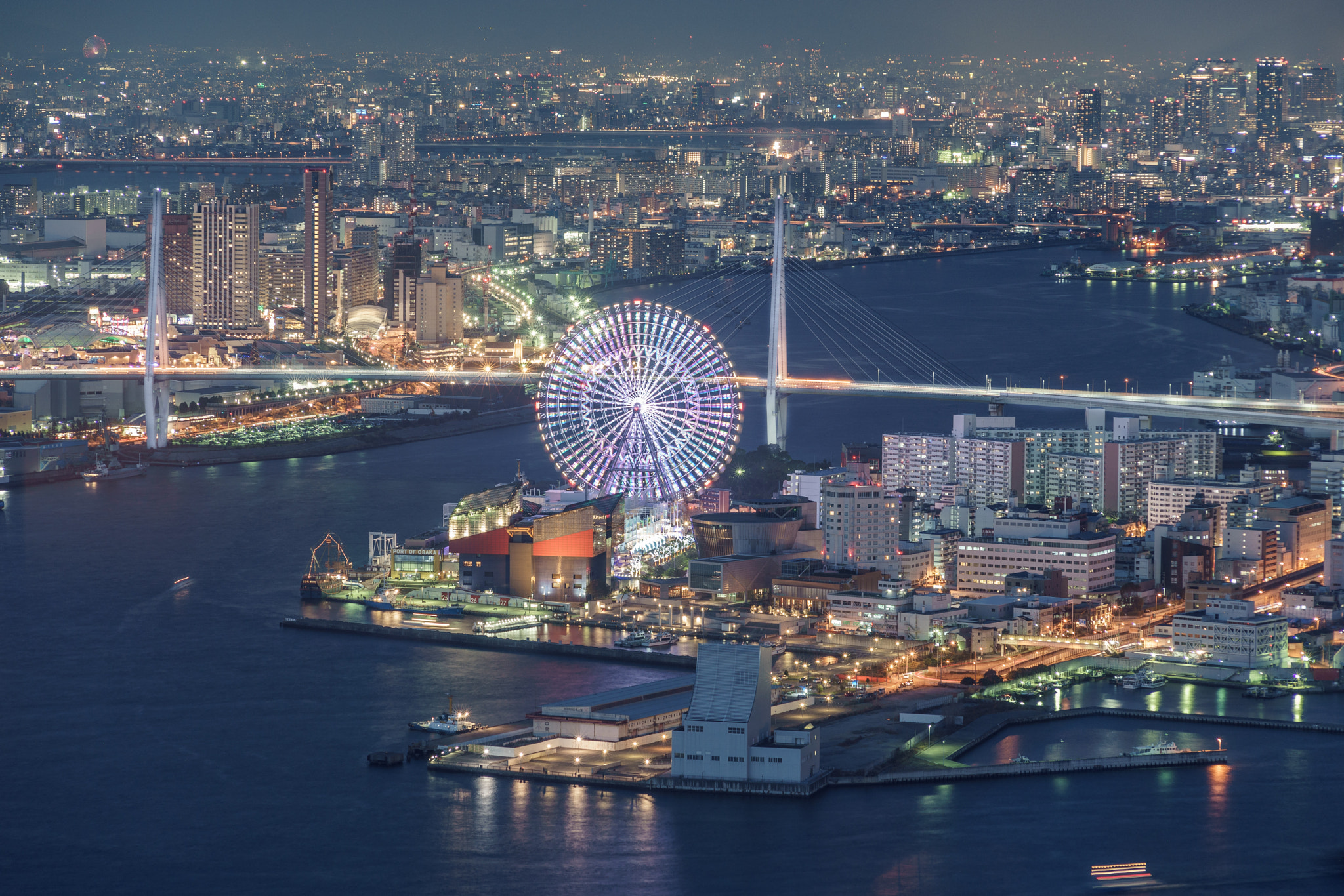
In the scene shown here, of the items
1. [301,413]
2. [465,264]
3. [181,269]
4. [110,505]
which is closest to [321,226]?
[181,269]

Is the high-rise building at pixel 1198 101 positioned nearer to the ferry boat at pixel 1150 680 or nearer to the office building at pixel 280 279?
the office building at pixel 280 279

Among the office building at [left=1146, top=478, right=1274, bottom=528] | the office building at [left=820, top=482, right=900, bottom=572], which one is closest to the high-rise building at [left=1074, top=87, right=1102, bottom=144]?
the office building at [left=1146, top=478, right=1274, bottom=528]

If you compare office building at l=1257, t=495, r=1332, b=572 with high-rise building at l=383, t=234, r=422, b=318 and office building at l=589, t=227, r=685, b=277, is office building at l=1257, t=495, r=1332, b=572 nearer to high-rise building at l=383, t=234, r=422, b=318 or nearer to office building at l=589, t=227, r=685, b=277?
high-rise building at l=383, t=234, r=422, b=318

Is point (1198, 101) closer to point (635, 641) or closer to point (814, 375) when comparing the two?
point (814, 375)

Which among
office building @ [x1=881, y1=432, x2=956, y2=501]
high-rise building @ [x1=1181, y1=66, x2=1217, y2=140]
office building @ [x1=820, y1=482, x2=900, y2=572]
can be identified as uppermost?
high-rise building @ [x1=1181, y1=66, x2=1217, y2=140]

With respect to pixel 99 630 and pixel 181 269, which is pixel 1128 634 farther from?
pixel 181 269

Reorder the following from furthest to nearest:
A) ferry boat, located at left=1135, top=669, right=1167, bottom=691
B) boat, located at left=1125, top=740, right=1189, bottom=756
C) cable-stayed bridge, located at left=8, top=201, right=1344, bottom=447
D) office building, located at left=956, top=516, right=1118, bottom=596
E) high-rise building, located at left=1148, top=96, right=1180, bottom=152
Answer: high-rise building, located at left=1148, top=96, right=1180, bottom=152, cable-stayed bridge, located at left=8, top=201, right=1344, bottom=447, office building, located at left=956, top=516, right=1118, bottom=596, ferry boat, located at left=1135, top=669, right=1167, bottom=691, boat, located at left=1125, top=740, right=1189, bottom=756
